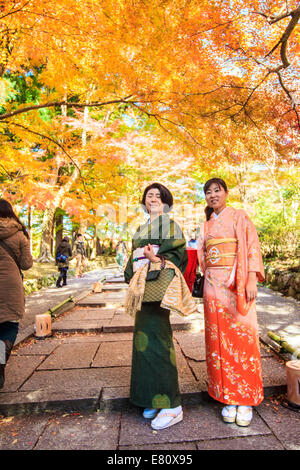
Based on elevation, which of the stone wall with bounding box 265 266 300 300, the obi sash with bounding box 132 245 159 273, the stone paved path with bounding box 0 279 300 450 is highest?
the obi sash with bounding box 132 245 159 273

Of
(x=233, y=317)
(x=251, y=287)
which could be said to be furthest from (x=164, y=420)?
(x=251, y=287)

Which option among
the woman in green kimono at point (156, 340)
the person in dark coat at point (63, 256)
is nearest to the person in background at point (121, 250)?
the person in dark coat at point (63, 256)

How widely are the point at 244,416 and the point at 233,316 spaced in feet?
2.58

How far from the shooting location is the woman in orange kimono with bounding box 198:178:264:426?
7.53 ft

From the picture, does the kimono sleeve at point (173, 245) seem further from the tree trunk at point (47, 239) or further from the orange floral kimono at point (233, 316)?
the tree trunk at point (47, 239)

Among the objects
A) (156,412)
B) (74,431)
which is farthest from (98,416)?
(156,412)

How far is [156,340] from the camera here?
2.32m

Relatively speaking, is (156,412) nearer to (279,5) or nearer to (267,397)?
(267,397)

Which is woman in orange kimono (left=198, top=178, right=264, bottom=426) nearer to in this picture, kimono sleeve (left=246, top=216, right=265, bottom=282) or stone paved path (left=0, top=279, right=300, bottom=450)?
kimono sleeve (left=246, top=216, right=265, bottom=282)

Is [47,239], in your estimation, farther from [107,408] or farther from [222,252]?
[222,252]

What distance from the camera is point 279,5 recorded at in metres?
4.54

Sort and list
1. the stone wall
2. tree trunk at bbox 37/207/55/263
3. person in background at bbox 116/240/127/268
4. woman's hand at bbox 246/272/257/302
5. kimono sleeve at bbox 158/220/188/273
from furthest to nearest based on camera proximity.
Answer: person in background at bbox 116/240/127/268 < tree trunk at bbox 37/207/55/263 < the stone wall < kimono sleeve at bbox 158/220/188/273 < woman's hand at bbox 246/272/257/302

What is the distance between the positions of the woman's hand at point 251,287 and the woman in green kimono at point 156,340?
57 centimetres

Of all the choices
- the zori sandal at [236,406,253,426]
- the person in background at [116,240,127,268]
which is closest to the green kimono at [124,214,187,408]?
the zori sandal at [236,406,253,426]
